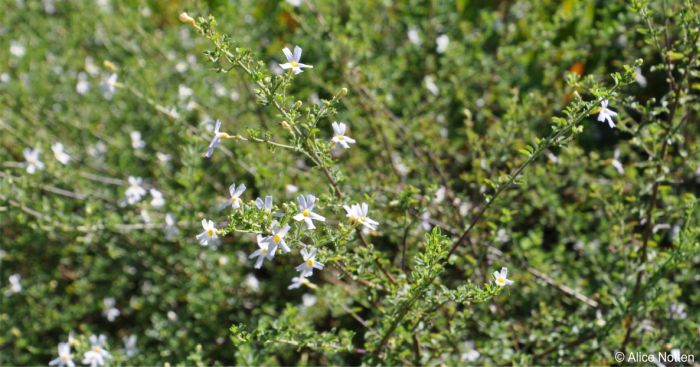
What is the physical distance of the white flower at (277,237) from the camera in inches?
75.7

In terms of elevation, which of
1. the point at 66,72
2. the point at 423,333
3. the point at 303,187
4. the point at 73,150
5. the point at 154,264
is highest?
the point at 66,72

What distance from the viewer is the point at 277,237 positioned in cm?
193

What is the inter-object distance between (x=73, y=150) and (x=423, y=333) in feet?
7.74

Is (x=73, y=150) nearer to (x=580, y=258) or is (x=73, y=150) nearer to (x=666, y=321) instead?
(x=580, y=258)

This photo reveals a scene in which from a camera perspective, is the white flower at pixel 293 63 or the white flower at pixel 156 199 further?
the white flower at pixel 156 199

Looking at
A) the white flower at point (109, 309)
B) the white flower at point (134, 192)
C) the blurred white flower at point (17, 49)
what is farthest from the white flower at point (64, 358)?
the blurred white flower at point (17, 49)

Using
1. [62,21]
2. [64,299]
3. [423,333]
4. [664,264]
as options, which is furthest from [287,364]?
[62,21]

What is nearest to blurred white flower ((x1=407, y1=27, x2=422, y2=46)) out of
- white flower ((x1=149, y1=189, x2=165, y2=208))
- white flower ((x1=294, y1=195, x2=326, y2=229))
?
white flower ((x1=149, y1=189, x2=165, y2=208))

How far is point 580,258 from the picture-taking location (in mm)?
3369

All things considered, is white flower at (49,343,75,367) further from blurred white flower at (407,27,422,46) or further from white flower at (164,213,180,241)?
blurred white flower at (407,27,422,46)

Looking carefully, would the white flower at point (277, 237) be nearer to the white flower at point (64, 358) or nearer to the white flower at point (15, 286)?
the white flower at point (64, 358)

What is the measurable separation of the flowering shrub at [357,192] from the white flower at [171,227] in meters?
0.01
